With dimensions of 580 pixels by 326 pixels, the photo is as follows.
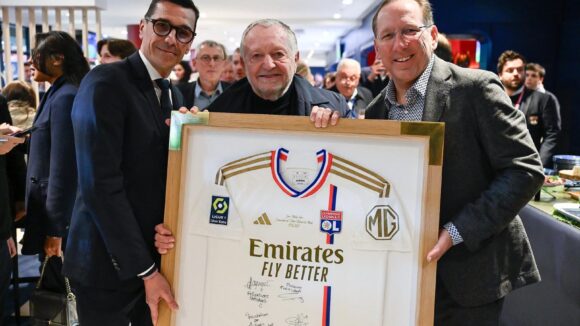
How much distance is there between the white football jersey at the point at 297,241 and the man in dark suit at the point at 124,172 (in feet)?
0.63

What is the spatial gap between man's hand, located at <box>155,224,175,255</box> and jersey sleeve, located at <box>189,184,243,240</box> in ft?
0.21

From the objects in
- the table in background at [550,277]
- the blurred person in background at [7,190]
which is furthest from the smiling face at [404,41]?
the blurred person in background at [7,190]

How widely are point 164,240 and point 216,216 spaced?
17 cm

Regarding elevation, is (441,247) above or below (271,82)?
below

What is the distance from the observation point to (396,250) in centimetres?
139

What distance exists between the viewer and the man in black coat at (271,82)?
5.86 feet

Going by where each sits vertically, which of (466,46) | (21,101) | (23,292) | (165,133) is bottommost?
(23,292)

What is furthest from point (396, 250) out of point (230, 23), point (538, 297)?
point (230, 23)

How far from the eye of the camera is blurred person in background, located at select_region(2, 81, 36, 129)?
403cm

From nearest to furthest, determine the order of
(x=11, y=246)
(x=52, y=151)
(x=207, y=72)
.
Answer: (x=52, y=151), (x=11, y=246), (x=207, y=72)

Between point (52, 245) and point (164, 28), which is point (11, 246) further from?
point (164, 28)

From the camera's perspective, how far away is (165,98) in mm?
1720

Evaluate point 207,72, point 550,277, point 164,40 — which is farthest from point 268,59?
point 207,72
